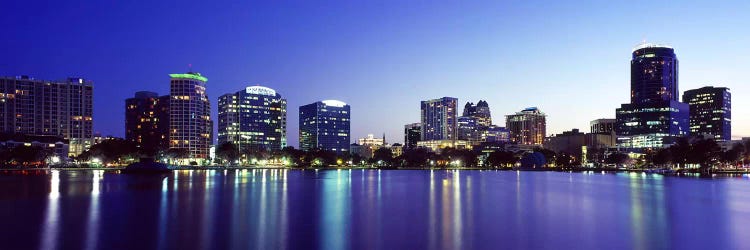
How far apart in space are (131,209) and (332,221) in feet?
56.2

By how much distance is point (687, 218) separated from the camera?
42344 mm

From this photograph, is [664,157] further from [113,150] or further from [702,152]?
[113,150]

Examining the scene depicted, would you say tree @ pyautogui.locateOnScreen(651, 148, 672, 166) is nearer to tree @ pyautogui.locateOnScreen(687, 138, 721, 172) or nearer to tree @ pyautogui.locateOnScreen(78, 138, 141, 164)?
tree @ pyautogui.locateOnScreen(687, 138, 721, 172)

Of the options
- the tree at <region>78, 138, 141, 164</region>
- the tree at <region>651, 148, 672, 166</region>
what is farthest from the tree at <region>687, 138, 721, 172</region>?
the tree at <region>78, 138, 141, 164</region>

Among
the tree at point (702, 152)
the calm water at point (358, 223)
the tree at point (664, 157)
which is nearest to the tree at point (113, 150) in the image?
the calm water at point (358, 223)

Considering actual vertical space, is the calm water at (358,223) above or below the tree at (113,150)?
below

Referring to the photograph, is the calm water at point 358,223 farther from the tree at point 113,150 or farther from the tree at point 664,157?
the tree at point 113,150

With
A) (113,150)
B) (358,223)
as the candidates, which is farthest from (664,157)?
(358,223)

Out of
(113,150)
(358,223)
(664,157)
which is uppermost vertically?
(113,150)

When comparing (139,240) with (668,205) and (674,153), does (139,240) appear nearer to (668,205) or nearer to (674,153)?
(668,205)

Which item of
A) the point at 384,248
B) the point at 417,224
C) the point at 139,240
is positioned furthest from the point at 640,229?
the point at 139,240

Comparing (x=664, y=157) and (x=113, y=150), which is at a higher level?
(x=113, y=150)

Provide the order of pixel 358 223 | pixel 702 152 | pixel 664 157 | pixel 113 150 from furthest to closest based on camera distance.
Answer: pixel 113 150 < pixel 664 157 < pixel 702 152 < pixel 358 223

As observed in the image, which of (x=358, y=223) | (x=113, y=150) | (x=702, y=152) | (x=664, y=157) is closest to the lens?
(x=358, y=223)
